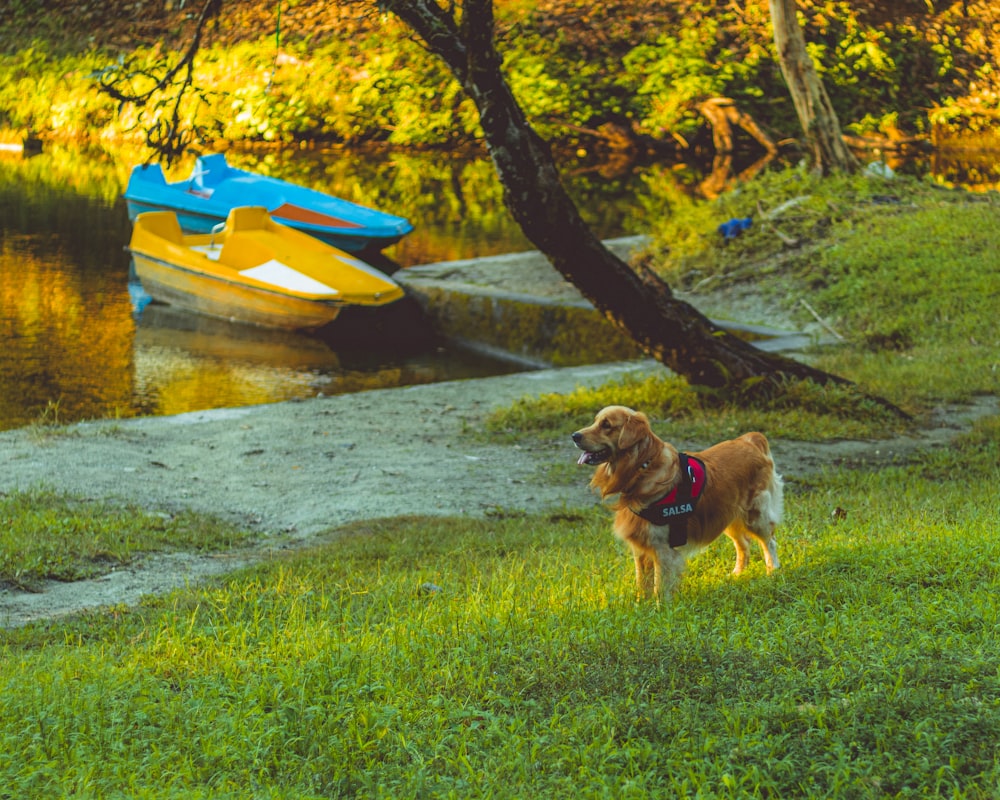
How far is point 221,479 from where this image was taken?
9305 millimetres

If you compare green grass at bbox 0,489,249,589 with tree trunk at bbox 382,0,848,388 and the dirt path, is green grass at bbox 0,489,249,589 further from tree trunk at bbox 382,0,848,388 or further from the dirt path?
tree trunk at bbox 382,0,848,388

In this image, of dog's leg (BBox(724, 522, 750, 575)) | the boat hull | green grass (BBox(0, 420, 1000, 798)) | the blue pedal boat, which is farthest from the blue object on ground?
dog's leg (BBox(724, 522, 750, 575))

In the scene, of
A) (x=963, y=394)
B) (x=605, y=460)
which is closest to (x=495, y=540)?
(x=605, y=460)

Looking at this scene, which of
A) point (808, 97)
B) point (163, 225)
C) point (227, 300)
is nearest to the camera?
point (227, 300)

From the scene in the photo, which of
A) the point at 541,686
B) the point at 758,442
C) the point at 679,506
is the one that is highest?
the point at 758,442

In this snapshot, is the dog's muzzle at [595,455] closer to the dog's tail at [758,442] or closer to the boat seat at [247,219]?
the dog's tail at [758,442]

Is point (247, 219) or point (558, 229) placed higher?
point (558, 229)

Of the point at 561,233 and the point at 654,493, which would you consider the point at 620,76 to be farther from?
the point at 654,493

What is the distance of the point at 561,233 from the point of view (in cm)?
1016

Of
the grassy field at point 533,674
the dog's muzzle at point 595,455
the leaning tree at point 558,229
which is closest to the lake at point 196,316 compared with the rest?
the leaning tree at point 558,229

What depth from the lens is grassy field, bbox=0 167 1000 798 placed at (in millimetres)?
3730

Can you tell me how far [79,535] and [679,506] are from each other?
12.5ft

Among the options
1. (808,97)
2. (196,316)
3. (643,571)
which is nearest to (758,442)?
(643,571)

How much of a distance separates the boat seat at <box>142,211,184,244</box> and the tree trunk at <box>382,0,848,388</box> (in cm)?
1201
